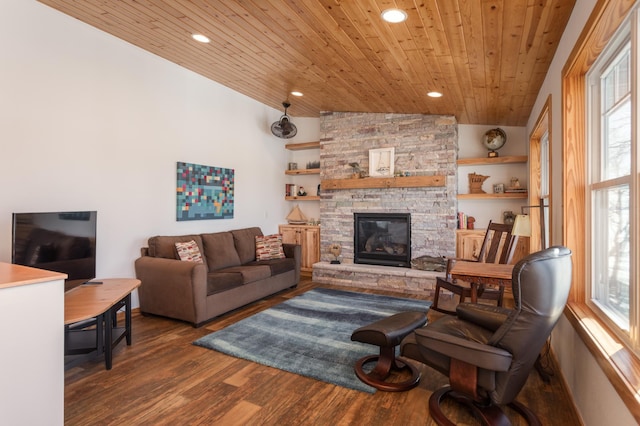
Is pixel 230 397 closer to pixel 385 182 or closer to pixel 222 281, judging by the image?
pixel 222 281

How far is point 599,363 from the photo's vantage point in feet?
5.44

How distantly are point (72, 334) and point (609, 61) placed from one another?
4285 mm

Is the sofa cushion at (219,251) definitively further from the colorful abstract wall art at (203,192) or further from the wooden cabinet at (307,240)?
A: the wooden cabinet at (307,240)

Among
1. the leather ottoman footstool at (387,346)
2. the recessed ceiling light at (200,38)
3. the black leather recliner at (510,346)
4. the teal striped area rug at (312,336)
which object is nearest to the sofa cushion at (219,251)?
the teal striped area rug at (312,336)

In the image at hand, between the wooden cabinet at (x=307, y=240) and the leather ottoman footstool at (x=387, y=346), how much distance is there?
12.0ft

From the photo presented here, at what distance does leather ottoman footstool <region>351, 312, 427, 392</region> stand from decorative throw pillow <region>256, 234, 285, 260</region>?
2.71 m

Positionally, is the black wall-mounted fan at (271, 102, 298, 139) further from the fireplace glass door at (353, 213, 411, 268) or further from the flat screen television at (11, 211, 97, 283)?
the flat screen television at (11, 211, 97, 283)

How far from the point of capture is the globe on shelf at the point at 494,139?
5.28 m

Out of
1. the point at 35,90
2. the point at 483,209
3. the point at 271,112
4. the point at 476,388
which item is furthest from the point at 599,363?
the point at 271,112

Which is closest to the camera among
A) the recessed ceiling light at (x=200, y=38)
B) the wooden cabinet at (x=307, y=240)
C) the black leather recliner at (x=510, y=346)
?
the black leather recliner at (x=510, y=346)

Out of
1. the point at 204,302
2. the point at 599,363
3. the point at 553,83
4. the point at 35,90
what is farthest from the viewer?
the point at 204,302

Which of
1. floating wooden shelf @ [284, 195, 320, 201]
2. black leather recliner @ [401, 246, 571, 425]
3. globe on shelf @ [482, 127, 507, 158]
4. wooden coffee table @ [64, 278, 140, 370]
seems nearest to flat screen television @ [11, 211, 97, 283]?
wooden coffee table @ [64, 278, 140, 370]

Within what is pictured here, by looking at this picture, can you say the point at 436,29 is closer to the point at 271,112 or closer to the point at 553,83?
the point at 553,83

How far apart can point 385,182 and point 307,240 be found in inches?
70.6
